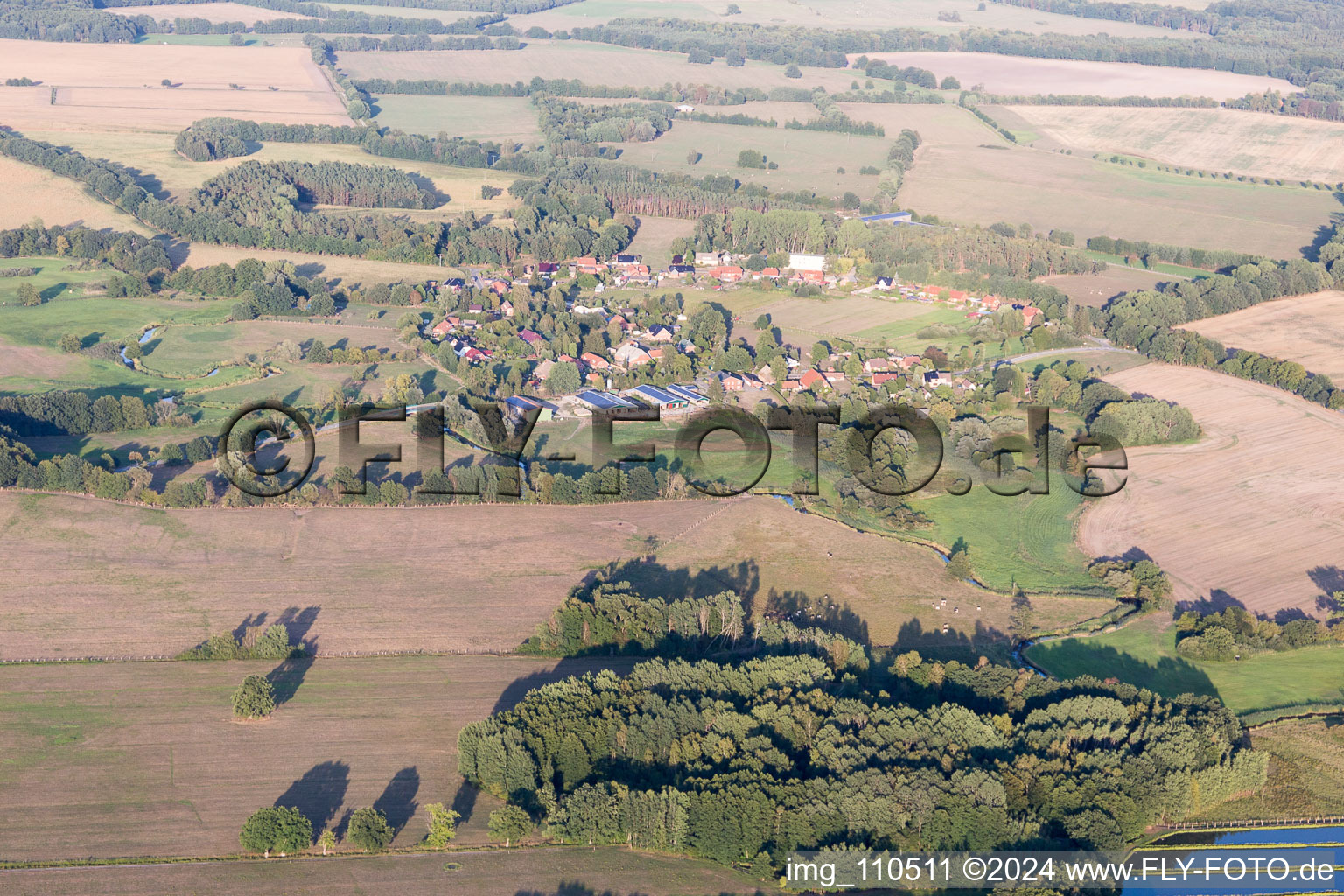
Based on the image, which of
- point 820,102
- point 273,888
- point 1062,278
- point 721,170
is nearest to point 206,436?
point 273,888

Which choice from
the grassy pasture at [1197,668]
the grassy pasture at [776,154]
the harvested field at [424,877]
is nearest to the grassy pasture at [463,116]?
the grassy pasture at [776,154]

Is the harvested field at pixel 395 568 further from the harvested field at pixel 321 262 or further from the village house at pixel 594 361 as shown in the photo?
the harvested field at pixel 321 262

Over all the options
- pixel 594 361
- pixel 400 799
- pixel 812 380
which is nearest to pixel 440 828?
pixel 400 799

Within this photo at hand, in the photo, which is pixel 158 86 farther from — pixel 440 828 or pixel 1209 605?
pixel 1209 605

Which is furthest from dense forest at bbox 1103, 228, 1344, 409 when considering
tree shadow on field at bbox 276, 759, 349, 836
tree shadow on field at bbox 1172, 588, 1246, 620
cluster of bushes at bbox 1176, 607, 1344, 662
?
tree shadow on field at bbox 276, 759, 349, 836

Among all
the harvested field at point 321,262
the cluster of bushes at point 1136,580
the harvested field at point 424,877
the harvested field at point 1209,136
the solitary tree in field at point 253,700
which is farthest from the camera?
the harvested field at point 1209,136

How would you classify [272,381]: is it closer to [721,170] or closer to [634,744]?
[634,744]

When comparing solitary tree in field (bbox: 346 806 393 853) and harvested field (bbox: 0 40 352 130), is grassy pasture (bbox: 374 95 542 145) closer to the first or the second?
harvested field (bbox: 0 40 352 130)
